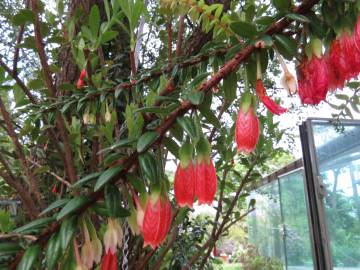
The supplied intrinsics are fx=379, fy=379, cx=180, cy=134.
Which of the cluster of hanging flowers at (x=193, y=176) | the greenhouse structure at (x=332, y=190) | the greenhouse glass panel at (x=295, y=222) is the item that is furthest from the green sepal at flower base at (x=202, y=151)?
the greenhouse glass panel at (x=295, y=222)

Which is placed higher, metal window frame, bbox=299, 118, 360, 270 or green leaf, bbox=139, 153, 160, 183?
metal window frame, bbox=299, 118, 360, 270

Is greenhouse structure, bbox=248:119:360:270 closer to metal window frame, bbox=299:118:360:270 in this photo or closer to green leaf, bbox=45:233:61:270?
metal window frame, bbox=299:118:360:270

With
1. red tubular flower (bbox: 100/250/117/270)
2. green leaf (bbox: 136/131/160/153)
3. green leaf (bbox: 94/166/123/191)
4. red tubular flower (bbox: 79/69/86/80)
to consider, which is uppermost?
red tubular flower (bbox: 79/69/86/80)

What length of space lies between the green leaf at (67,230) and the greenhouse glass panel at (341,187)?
5.68 ft

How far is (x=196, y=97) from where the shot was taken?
327 millimetres

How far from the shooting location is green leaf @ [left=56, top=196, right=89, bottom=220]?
0.32 metres

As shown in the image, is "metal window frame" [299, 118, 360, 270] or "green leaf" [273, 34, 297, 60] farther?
"metal window frame" [299, 118, 360, 270]

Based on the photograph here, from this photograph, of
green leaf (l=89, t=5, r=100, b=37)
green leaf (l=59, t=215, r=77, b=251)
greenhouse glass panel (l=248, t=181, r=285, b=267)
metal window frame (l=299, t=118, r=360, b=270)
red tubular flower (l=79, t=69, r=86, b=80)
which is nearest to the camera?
green leaf (l=59, t=215, r=77, b=251)

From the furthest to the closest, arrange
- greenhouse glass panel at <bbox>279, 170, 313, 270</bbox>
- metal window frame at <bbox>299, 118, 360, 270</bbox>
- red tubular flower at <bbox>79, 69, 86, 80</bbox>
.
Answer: greenhouse glass panel at <bbox>279, 170, 313, 270</bbox>, metal window frame at <bbox>299, 118, 360, 270</bbox>, red tubular flower at <bbox>79, 69, 86, 80</bbox>

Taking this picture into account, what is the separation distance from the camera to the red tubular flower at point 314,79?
1.24ft

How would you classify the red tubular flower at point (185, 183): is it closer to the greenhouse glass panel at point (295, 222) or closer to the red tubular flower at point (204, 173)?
the red tubular flower at point (204, 173)

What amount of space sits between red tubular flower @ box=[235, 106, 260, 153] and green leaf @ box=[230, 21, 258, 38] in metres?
0.08

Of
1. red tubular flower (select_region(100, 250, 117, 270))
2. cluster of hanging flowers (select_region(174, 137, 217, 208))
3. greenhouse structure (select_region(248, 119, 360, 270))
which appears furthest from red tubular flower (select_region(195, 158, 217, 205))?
greenhouse structure (select_region(248, 119, 360, 270))

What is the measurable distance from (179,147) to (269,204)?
3857 mm
